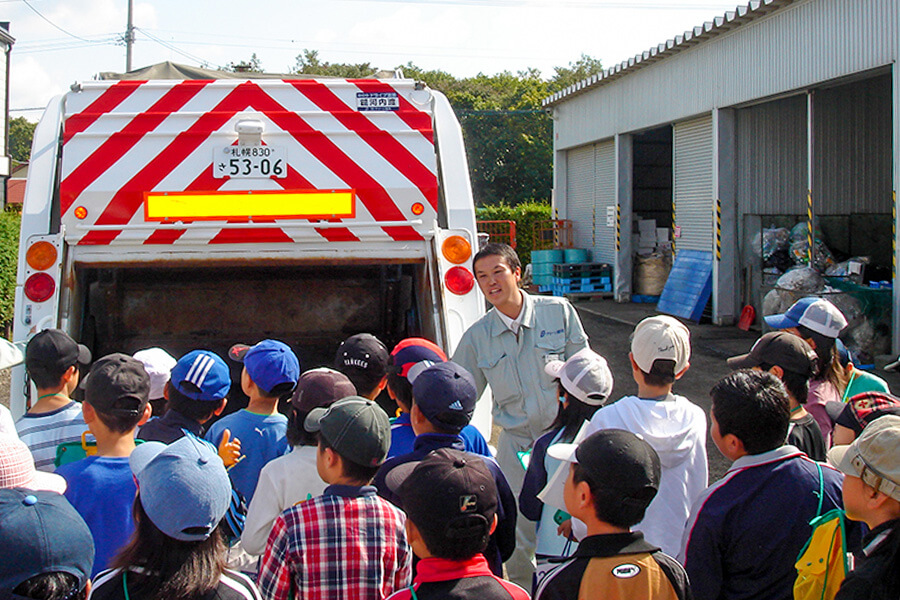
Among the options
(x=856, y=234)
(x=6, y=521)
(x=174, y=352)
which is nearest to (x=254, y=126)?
(x=174, y=352)

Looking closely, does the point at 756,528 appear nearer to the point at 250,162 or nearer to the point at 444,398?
the point at 444,398

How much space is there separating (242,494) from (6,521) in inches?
55.9

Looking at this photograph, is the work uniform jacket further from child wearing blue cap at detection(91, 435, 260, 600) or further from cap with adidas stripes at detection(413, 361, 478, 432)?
child wearing blue cap at detection(91, 435, 260, 600)

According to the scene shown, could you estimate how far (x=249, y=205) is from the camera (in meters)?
4.34

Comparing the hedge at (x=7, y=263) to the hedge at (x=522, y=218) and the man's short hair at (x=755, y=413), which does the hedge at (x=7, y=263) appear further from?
the hedge at (x=522, y=218)

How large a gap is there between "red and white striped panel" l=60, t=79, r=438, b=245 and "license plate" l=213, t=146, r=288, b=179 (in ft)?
0.11

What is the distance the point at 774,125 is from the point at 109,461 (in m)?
13.0

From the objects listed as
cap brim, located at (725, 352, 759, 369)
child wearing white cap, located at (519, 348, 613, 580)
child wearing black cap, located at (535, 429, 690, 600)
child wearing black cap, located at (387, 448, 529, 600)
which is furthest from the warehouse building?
child wearing black cap, located at (387, 448, 529, 600)

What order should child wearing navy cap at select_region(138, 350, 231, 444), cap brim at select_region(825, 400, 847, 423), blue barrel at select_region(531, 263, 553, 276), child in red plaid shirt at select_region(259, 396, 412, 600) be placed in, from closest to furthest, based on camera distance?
1. child in red plaid shirt at select_region(259, 396, 412, 600)
2. child wearing navy cap at select_region(138, 350, 231, 444)
3. cap brim at select_region(825, 400, 847, 423)
4. blue barrel at select_region(531, 263, 553, 276)

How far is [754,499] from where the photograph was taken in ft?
7.73

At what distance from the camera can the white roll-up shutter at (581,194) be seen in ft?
63.5

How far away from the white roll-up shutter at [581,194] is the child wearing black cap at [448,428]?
17.0 m

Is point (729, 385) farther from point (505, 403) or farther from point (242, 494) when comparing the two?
point (242, 494)

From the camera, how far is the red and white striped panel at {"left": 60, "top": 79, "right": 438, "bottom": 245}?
14.0 ft
